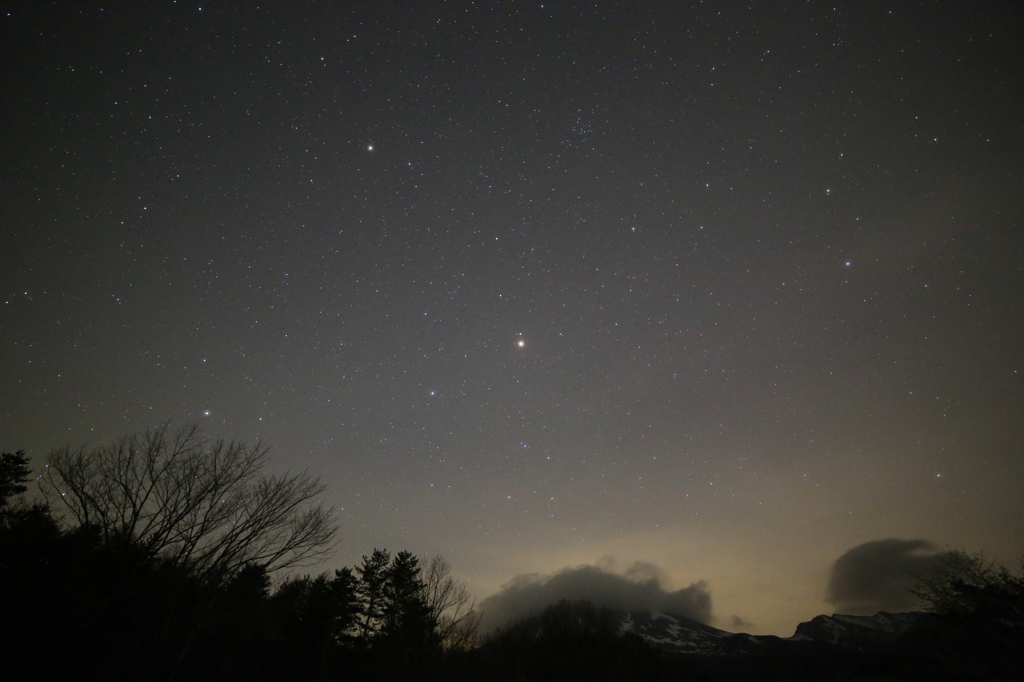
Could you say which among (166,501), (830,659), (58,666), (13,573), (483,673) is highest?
(166,501)

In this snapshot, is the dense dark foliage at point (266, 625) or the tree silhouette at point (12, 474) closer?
the dense dark foliage at point (266, 625)

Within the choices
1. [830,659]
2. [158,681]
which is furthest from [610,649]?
[830,659]

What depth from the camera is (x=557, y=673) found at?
41.5m

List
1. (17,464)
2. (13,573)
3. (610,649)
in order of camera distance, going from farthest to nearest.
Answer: (610,649) → (17,464) → (13,573)

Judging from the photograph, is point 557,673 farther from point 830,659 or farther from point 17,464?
point 830,659

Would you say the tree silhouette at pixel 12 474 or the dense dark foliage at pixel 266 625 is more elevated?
the tree silhouette at pixel 12 474

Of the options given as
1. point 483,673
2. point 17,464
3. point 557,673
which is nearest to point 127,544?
point 17,464

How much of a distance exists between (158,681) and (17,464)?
62.5 feet

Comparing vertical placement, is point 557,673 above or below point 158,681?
below

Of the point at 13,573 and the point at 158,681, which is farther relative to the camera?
the point at 13,573

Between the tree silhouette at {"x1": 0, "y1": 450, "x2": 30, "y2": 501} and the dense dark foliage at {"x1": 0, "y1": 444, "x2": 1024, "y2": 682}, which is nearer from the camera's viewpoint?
the dense dark foliage at {"x1": 0, "y1": 444, "x2": 1024, "y2": 682}

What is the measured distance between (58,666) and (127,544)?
11.5ft

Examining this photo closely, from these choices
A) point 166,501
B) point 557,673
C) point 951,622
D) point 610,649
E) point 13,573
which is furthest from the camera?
point 610,649

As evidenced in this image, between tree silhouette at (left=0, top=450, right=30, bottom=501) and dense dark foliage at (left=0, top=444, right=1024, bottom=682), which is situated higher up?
tree silhouette at (left=0, top=450, right=30, bottom=501)
